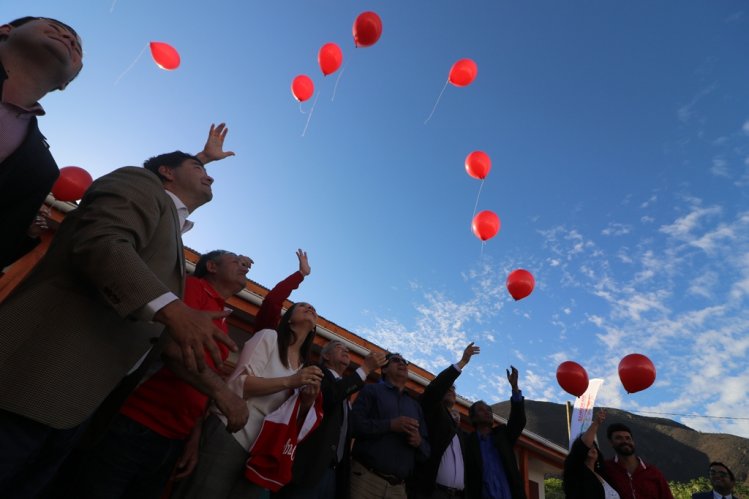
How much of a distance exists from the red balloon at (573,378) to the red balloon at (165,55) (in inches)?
263

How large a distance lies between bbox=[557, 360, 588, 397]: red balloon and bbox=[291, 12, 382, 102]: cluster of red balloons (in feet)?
17.5

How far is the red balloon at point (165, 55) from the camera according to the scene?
5418 millimetres

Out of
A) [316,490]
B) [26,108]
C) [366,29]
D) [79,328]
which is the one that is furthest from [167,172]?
[366,29]

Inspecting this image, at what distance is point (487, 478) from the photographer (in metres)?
3.49

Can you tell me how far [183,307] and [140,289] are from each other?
109mm

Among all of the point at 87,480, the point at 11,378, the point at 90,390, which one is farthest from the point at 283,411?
the point at 11,378

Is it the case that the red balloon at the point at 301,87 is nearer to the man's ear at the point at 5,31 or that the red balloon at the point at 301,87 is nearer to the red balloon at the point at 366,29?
the red balloon at the point at 366,29

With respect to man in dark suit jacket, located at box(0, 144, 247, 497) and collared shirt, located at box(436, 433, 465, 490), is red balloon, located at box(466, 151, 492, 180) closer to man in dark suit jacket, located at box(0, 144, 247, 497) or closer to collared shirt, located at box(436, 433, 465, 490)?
collared shirt, located at box(436, 433, 465, 490)

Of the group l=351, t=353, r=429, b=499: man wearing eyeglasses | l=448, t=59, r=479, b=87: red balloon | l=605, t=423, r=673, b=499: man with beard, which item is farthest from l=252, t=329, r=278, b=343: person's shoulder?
l=448, t=59, r=479, b=87: red balloon

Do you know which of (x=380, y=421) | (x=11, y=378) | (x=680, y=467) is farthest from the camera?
(x=680, y=467)

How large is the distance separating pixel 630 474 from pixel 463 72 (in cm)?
569

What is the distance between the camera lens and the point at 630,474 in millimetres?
3689

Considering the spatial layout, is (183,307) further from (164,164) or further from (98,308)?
(164,164)

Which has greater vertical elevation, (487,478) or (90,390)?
(487,478)
